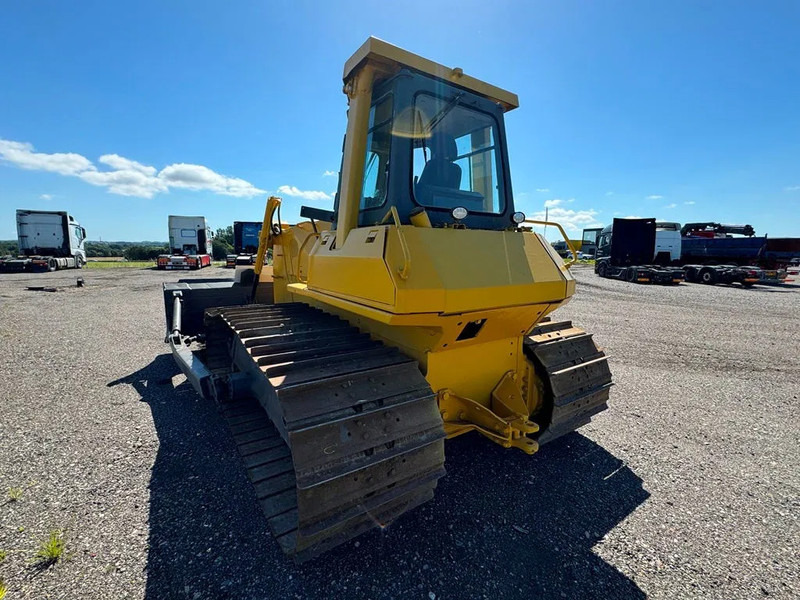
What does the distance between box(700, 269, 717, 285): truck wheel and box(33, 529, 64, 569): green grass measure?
966 inches

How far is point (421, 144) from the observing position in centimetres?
288

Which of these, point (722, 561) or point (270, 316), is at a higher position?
point (270, 316)

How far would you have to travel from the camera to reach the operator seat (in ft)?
9.62

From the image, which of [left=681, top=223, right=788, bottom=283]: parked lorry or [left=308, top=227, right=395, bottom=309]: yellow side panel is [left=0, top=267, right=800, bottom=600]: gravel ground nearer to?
[left=308, top=227, right=395, bottom=309]: yellow side panel

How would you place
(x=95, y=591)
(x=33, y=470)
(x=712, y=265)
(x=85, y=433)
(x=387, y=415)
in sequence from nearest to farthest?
(x=95, y=591)
(x=387, y=415)
(x=33, y=470)
(x=85, y=433)
(x=712, y=265)

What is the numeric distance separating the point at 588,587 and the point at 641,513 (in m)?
0.93

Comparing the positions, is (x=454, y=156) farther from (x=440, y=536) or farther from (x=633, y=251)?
(x=633, y=251)

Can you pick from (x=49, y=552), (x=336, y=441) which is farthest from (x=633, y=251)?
(x=49, y=552)

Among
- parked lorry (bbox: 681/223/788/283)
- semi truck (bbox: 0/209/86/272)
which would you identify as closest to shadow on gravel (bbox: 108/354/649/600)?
parked lorry (bbox: 681/223/788/283)

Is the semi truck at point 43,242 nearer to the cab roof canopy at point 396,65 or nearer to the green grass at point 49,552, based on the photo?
the green grass at point 49,552

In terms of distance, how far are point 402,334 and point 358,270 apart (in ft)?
1.95

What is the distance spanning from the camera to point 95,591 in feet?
6.65

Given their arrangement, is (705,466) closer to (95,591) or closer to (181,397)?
(95,591)

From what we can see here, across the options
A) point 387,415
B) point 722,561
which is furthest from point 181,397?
point 722,561
